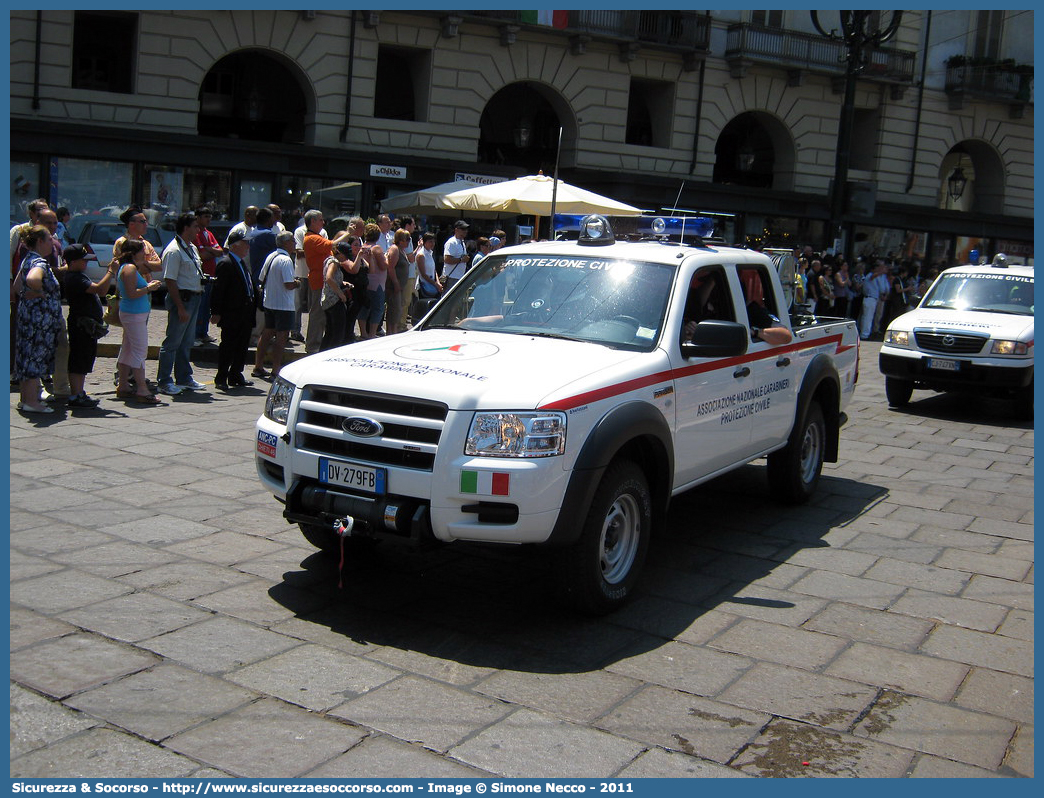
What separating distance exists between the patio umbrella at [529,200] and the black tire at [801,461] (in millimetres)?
8862

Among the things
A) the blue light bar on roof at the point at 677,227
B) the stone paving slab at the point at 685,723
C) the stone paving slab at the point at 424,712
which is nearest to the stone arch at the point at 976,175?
the blue light bar on roof at the point at 677,227

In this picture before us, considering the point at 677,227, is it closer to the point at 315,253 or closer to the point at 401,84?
the point at 315,253

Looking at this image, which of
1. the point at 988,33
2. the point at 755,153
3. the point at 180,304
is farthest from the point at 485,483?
the point at 988,33

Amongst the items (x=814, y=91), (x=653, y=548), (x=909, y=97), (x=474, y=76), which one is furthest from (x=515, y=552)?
(x=909, y=97)

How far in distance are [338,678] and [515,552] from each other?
1.10 metres

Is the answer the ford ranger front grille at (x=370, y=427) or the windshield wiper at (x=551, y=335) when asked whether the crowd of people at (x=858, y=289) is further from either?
the ford ranger front grille at (x=370, y=427)

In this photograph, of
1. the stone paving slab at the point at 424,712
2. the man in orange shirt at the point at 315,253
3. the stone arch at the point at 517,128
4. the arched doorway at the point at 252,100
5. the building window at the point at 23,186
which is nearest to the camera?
the stone paving slab at the point at 424,712

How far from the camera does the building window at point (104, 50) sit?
77.1 ft

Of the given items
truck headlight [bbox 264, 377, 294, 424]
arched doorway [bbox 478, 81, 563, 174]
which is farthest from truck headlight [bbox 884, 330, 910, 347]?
arched doorway [bbox 478, 81, 563, 174]

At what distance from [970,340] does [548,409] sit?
959cm

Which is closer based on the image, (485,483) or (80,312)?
(485,483)

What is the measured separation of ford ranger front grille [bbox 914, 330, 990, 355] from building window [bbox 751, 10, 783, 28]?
20499 mm

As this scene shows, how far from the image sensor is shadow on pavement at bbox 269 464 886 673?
5.10m

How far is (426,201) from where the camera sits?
18.9 meters
